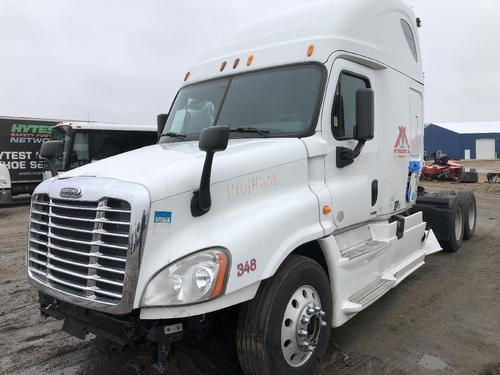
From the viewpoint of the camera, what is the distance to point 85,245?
298 centimetres

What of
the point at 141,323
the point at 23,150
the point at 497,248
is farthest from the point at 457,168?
the point at 141,323

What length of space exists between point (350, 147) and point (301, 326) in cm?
179

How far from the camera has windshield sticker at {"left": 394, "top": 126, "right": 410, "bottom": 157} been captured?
5.35m

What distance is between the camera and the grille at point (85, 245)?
2.82 m

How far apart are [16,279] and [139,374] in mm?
3899

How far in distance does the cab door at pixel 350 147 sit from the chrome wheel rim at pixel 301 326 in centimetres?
83

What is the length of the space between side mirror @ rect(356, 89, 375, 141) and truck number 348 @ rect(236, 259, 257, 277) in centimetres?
172

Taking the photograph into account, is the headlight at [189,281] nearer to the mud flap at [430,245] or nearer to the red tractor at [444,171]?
the mud flap at [430,245]

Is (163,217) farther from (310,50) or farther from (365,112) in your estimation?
(310,50)

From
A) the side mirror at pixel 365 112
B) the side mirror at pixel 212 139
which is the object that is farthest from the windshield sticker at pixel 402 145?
the side mirror at pixel 212 139

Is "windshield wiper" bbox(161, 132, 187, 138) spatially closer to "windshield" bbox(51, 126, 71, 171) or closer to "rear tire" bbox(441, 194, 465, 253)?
"rear tire" bbox(441, 194, 465, 253)

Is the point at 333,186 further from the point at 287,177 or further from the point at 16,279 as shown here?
the point at 16,279

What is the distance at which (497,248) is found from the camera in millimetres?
8148

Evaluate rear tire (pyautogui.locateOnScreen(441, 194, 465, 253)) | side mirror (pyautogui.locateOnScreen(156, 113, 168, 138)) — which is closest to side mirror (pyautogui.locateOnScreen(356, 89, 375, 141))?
side mirror (pyautogui.locateOnScreen(156, 113, 168, 138))
